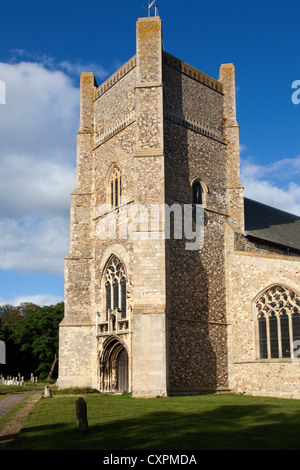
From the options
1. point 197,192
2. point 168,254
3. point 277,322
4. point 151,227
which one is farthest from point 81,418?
point 197,192

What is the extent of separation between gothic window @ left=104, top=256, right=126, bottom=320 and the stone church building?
0.20ft

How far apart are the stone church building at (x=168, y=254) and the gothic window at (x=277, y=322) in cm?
5

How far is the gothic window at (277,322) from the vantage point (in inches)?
845

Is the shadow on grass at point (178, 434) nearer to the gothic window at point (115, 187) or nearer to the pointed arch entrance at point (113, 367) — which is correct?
the pointed arch entrance at point (113, 367)

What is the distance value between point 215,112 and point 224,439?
21.0m

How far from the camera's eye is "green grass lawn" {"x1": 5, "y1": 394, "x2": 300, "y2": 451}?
9.52 meters

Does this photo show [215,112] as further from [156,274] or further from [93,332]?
[93,332]

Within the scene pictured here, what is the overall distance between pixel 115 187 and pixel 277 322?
10.7m

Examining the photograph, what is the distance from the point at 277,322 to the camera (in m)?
22.1

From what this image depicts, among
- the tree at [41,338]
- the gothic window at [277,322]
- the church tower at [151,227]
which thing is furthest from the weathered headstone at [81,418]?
the tree at [41,338]

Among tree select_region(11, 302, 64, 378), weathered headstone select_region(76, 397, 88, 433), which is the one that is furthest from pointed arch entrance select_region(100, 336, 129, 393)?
tree select_region(11, 302, 64, 378)

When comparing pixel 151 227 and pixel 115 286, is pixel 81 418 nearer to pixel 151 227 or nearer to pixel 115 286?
pixel 151 227

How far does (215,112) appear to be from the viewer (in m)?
27.7

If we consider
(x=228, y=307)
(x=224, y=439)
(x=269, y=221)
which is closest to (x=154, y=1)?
(x=269, y=221)
